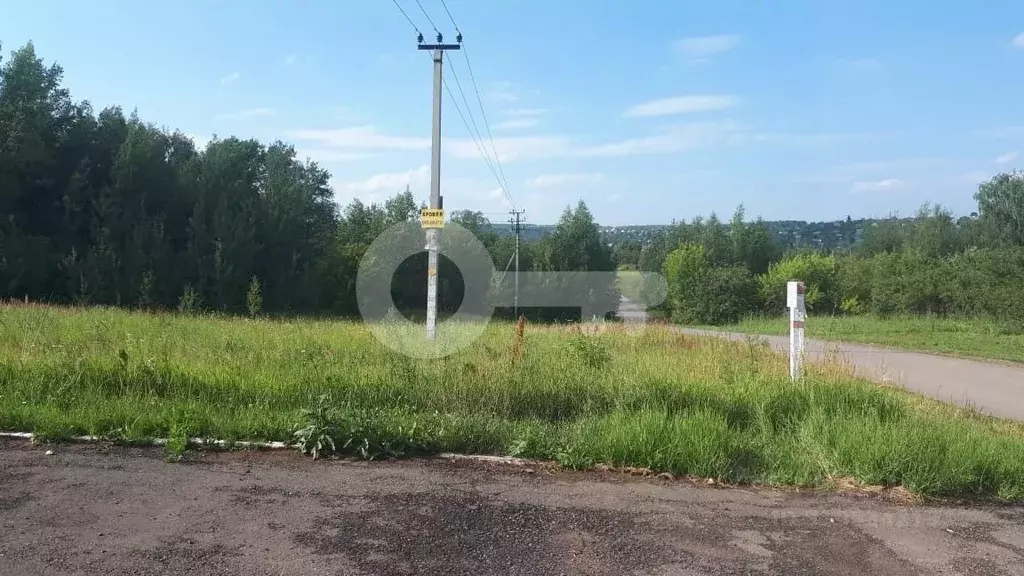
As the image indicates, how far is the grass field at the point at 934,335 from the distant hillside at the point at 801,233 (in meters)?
34.3

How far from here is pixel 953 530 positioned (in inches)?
183

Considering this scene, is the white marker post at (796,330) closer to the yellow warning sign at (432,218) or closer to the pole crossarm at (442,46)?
the yellow warning sign at (432,218)

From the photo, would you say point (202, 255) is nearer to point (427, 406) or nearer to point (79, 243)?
point (79, 243)

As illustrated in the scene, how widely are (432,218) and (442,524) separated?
914 centimetres

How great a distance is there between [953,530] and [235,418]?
6.04m

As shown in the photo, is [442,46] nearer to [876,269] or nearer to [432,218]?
[432,218]

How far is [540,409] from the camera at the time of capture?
7.43 meters

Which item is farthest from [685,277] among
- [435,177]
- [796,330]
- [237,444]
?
[237,444]

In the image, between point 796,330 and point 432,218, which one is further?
point 432,218

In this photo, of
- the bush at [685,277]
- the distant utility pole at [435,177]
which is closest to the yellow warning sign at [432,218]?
the distant utility pole at [435,177]

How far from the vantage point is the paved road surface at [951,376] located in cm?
1038

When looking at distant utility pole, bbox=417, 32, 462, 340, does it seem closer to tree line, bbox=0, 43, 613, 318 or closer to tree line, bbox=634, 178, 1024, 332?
tree line, bbox=0, 43, 613, 318

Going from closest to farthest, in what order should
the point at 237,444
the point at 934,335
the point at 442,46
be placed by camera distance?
the point at 237,444 → the point at 442,46 → the point at 934,335

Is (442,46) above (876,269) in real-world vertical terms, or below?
above
